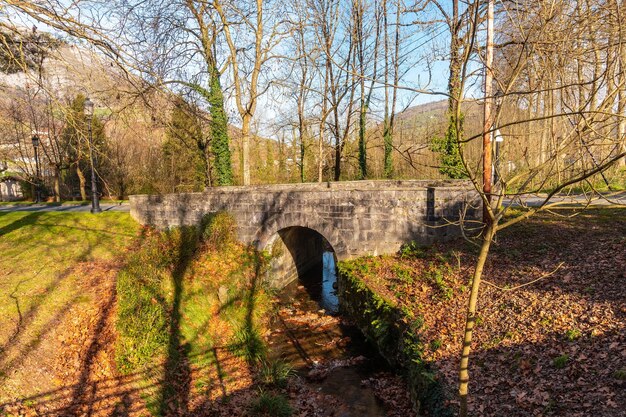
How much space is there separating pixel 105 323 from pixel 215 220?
5.50 metres

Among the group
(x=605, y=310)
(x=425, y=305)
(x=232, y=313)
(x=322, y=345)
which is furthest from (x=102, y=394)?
(x=605, y=310)

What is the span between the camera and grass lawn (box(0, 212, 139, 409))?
5758mm

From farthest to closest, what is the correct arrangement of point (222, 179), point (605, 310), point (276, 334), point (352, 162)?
point (352, 162) < point (222, 179) < point (276, 334) < point (605, 310)

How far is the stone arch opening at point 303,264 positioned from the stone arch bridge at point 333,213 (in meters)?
0.06

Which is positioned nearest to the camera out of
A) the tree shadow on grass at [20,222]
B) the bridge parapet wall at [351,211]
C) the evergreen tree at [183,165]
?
the bridge parapet wall at [351,211]

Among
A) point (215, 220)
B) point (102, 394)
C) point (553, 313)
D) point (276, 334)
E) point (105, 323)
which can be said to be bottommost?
point (276, 334)

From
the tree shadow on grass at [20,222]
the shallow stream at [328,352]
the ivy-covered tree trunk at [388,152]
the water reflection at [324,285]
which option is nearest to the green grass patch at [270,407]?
the shallow stream at [328,352]

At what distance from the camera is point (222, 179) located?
59.2 feet

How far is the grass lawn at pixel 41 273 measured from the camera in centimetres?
576

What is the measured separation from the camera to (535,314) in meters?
5.97

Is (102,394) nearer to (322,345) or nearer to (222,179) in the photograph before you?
(322,345)

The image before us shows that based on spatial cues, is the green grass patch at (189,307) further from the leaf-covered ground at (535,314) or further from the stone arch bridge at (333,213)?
the leaf-covered ground at (535,314)

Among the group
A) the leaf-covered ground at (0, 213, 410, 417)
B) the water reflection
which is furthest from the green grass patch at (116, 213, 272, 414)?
the water reflection

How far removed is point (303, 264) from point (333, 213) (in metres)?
5.22
